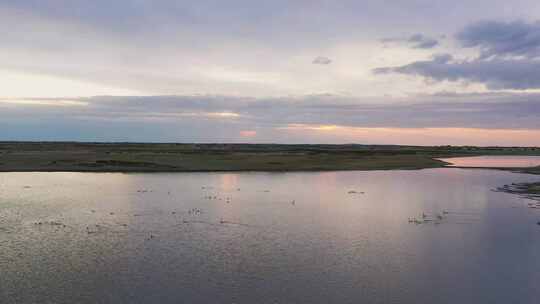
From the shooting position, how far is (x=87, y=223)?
2047 cm

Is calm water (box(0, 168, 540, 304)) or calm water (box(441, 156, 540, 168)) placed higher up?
calm water (box(441, 156, 540, 168))

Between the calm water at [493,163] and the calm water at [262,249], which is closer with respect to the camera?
the calm water at [262,249]

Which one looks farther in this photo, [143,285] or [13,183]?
[13,183]

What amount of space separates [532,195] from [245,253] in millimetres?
26271

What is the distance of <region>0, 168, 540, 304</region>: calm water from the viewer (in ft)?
40.1

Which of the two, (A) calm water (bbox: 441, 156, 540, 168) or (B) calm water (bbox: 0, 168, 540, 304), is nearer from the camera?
(B) calm water (bbox: 0, 168, 540, 304)

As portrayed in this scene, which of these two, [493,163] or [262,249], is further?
[493,163]

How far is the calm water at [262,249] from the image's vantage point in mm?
12211

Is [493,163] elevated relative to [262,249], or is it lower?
elevated

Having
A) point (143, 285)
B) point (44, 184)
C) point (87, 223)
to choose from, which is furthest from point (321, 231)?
point (44, 184)

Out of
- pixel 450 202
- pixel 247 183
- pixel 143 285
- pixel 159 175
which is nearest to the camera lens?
pixel 143 285

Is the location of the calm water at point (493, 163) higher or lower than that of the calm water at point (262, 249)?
higher

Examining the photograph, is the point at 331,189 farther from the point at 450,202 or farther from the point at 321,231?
the point at 321,231

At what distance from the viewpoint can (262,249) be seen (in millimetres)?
16344
